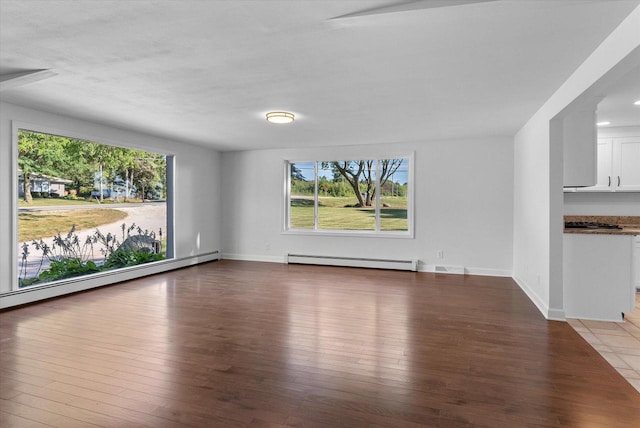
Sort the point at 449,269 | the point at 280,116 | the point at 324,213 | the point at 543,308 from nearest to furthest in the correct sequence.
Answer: the point at 543,308 → the point at 280,116 → the point at 449,269 → the point at 324,213

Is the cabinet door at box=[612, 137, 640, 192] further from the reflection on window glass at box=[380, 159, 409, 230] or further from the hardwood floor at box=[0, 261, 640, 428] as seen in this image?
the reflection on window glass at box=[380, 159, 409, 230]

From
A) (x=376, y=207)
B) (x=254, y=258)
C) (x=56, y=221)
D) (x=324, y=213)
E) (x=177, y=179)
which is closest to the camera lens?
(x=56, y=221)

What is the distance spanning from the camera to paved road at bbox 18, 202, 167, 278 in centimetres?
470

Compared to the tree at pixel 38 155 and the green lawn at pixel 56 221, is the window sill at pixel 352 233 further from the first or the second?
the tree at pixel 38 155

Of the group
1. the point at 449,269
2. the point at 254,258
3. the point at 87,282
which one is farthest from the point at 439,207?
the point at 87,282

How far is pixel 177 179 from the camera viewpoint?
6.89 metres

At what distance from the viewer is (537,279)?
14.6ft

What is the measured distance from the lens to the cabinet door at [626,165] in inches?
206

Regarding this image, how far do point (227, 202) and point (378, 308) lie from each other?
194 inches

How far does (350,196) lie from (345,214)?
38 centimetres

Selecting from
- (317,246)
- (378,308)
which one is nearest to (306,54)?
(378,308)

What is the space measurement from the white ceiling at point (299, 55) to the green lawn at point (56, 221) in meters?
1.43

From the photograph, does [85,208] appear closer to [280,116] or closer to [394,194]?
[280,116]

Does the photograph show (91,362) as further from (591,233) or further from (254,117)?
(591,233)
